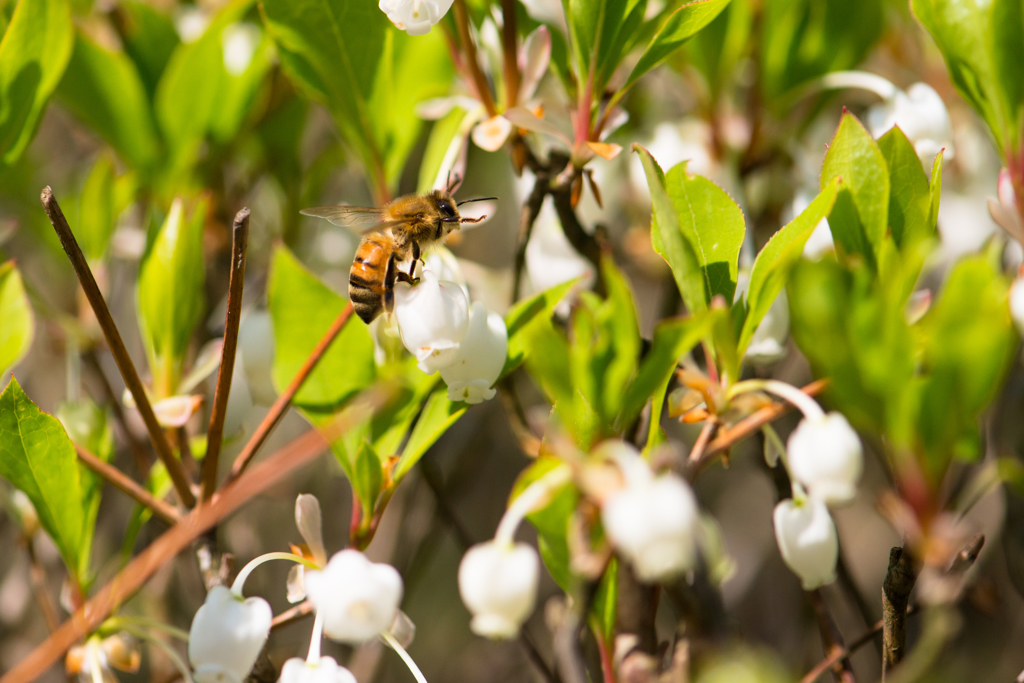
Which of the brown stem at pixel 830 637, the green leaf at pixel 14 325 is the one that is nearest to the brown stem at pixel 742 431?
the brown stem at pixel 830 637

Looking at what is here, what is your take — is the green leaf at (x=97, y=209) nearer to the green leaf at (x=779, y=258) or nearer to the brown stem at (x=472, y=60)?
the brown stem at (x=472, y=60)

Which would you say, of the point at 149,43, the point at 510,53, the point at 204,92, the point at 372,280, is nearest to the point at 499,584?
the point at 372,280

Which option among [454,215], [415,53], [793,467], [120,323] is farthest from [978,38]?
[120,323]

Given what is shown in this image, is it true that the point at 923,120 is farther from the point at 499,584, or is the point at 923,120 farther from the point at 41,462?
the point at 41,462

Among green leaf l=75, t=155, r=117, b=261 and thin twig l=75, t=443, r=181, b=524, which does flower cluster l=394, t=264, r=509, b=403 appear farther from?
green leaf l=75, t=155, r=117, b=261

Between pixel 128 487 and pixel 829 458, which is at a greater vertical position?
pixel 829 458

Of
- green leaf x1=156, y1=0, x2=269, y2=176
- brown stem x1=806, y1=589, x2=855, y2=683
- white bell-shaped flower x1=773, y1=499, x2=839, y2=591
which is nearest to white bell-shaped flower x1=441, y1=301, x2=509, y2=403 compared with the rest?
white bell-shaped flower x1=773, y1=499, x2=839, y2=591
